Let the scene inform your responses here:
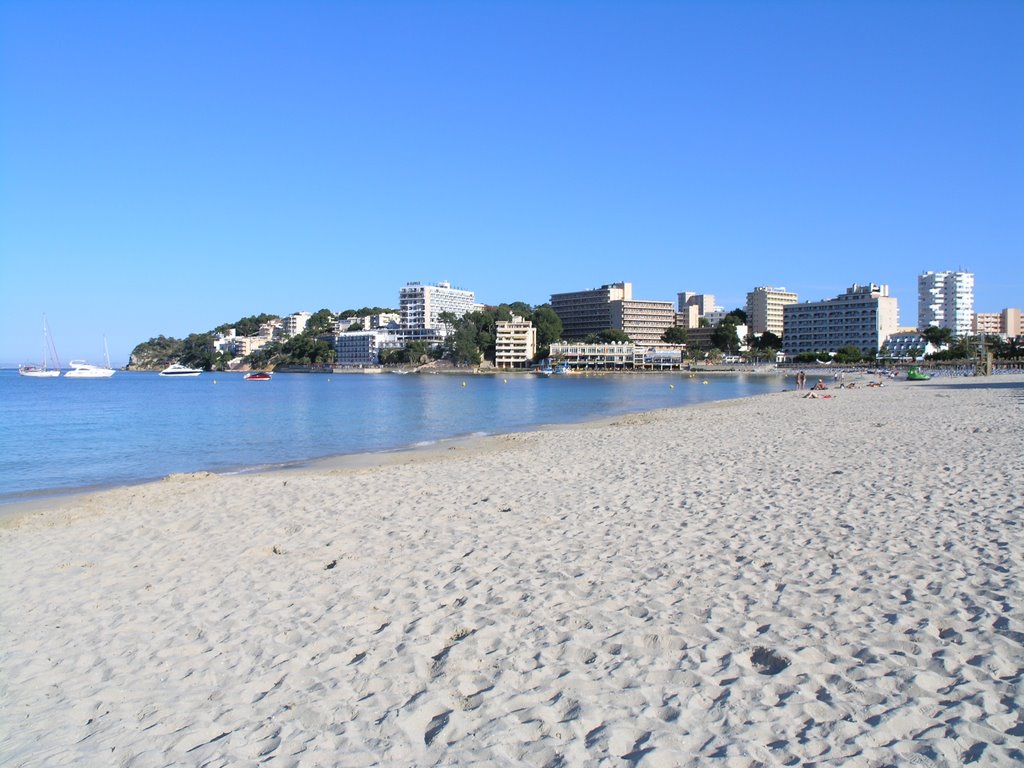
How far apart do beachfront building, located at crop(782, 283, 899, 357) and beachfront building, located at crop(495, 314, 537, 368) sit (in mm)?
63953

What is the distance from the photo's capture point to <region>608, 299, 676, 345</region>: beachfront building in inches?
7480

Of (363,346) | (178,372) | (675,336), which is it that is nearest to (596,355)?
(675,336)

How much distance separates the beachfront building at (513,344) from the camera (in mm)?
166875

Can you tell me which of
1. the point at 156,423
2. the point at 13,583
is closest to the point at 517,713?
the point at 13,583

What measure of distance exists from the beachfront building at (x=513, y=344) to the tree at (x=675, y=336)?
3938 cm

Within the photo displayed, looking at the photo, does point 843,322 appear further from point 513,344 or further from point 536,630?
point 536,630

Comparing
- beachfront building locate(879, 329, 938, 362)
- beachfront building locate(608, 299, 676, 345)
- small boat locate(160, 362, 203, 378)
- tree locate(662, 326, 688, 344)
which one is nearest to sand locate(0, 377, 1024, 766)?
beachfront building locate(879, 329, 938, 362)

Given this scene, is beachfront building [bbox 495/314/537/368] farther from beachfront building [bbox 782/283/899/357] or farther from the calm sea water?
the calm sea water

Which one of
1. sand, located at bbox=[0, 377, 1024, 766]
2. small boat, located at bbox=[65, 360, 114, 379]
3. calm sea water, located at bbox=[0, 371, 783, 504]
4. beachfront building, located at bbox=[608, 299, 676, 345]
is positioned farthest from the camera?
beachfront building, located at bbox=[608, 299, 676, 345]

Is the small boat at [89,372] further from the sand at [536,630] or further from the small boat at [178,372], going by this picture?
the sand at [536,630]

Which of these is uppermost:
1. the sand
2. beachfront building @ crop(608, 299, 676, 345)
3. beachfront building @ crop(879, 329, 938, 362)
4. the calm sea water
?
beachfront building @ crop(608, 299, 676, 345)

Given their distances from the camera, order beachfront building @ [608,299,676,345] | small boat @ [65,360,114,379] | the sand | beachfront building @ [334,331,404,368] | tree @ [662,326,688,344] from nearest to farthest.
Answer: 1. the sand
2. small boat @ [65,360,114,379]
3. tree @ [662,326,688,344]
4. beachfront building @ [334,331,404,368]
5. beachfront building @ [608,299,676,345]

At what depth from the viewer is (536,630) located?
17.8ft

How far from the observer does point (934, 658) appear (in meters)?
4.61
